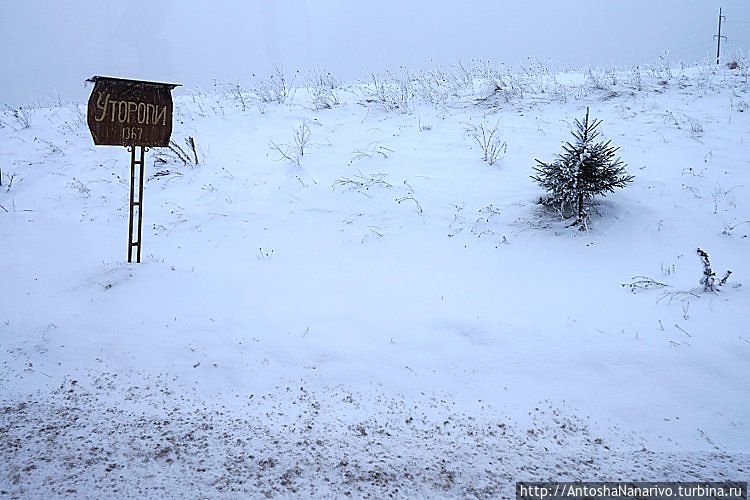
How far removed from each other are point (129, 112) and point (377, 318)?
12.0 ft

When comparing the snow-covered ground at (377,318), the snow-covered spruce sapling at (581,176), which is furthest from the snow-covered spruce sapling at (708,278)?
the snow-covered spruce sapling at (581,176)

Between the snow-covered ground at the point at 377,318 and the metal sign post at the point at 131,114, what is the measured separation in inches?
57.3

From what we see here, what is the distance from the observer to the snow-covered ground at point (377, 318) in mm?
3307

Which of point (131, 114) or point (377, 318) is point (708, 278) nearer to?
point (377, 318)

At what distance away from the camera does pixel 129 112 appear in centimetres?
577

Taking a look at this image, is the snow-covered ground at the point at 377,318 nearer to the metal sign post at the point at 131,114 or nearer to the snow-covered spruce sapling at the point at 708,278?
the snow-covered spruce sapling at the point at 708,278

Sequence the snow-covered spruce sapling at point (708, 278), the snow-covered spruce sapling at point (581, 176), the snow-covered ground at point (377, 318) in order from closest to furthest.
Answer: the snow-covered ground at point (377, 318) → the snow-covered spruce sapling at point (708, 278) → the snow-covered spruce sapling at point (581, 176)

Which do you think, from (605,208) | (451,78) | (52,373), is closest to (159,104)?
(52,373)

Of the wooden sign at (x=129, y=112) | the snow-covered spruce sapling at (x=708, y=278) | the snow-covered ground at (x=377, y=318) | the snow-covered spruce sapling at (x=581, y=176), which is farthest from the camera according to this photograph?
the snow-covered spruce sapling at (x=581, y=176)

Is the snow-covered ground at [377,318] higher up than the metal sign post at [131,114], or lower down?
lower down

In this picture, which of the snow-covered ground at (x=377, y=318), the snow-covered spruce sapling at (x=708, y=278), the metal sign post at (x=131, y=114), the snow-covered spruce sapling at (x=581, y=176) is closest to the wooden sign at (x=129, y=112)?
the metal sign post at (x=131, y=114)

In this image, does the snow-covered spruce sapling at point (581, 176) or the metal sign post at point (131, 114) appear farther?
the snow-covered spruce sapling at point (581, 176)

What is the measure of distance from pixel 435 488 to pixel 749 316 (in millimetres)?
3560

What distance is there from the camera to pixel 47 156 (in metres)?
10.3
